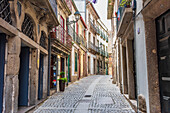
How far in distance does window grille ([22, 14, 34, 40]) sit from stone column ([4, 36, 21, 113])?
3.67ft

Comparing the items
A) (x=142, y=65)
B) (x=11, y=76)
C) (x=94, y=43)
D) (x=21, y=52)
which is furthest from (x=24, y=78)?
(x=94, y=43)

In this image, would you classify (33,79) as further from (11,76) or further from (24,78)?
(11,76)

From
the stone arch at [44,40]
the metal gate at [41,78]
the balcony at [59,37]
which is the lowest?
the metal gate at [41,78]

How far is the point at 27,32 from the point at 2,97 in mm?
2364

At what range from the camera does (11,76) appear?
402cm

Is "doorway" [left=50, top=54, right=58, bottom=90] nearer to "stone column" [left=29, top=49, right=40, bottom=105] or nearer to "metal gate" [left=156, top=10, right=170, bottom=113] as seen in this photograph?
"stone column" [left=29, top=49, right=40, bottom=105]

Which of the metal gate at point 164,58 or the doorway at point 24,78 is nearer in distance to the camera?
the metal gate at point 164,58

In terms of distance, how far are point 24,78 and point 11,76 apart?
156 cm

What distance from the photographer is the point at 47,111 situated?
4973 mm

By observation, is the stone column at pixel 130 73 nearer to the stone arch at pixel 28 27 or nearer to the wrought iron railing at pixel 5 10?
the stone arch at pixel 28 27

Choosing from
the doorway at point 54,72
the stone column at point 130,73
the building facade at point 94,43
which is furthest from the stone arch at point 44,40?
the building facade at point 94,43

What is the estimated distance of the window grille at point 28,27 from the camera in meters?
5.16

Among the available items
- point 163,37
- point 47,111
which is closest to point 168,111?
point 163,37

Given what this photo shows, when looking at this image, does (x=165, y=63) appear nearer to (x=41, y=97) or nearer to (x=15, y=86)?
(x=15, y=86)
